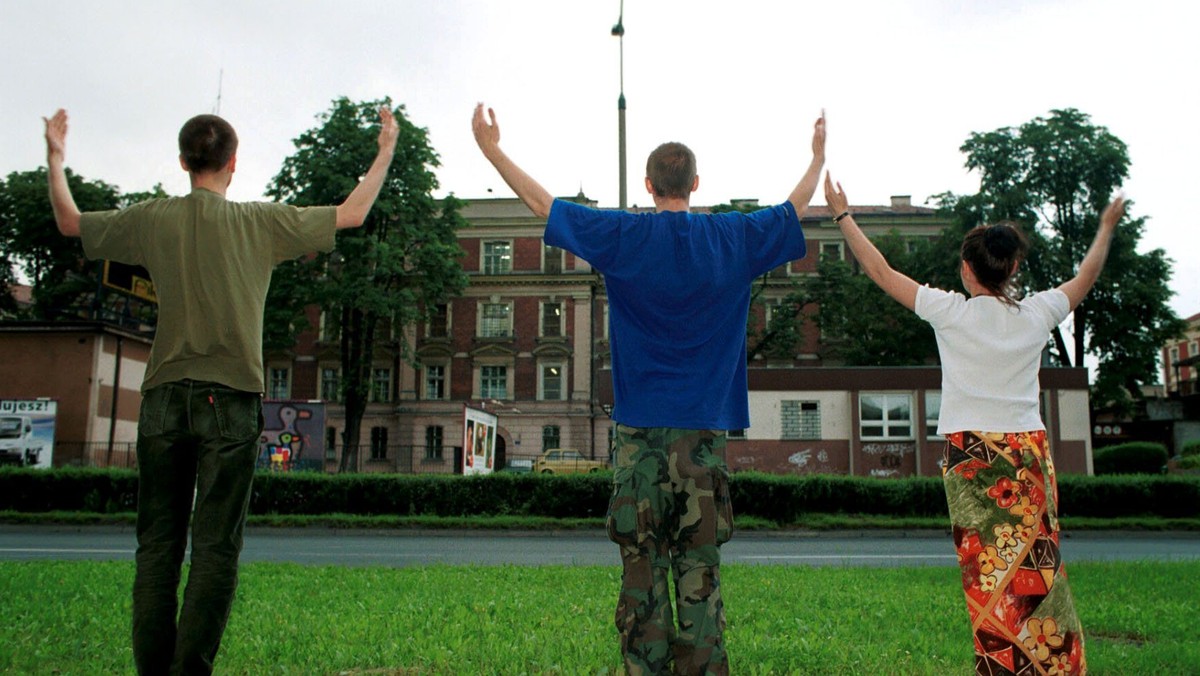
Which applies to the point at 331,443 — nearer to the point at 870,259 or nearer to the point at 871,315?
the point at 871,315

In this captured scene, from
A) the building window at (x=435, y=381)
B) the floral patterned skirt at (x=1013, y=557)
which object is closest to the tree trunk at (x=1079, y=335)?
the building window at (x=435, y=381)

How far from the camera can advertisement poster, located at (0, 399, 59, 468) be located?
2745cm

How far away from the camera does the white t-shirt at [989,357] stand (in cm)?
359

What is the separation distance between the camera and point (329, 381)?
2304 inches

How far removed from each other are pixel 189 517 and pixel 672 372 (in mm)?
1848

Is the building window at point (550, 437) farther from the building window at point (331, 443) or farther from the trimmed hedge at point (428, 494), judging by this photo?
the trimmed hedge at point (428, 494)

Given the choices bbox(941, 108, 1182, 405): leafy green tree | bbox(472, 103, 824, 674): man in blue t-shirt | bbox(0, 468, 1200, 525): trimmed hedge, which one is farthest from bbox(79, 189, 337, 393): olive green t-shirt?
bbox(941, 108, 1182, 405): leafy green tree

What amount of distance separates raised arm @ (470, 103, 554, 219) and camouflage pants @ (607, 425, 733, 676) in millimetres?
967

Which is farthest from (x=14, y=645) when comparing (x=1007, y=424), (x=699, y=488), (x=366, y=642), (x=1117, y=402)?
(x=1117, y=402)

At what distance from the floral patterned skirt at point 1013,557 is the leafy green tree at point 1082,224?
144 ft

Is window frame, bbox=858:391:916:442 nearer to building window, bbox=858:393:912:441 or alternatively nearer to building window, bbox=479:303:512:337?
building window, bbox=858:393:912:441

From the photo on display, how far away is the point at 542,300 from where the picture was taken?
195ft

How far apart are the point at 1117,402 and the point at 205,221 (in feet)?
161

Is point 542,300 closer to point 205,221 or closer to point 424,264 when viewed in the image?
point 424,264
